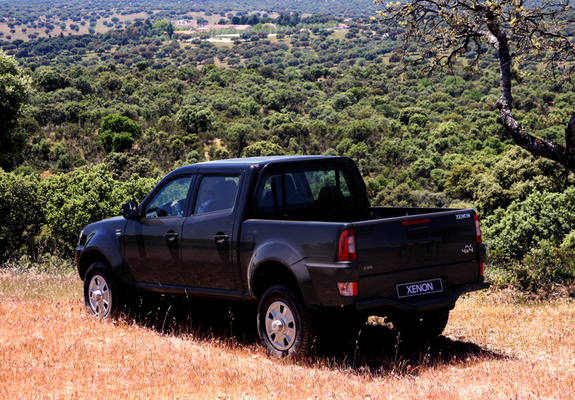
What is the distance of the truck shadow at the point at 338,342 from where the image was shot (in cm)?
583

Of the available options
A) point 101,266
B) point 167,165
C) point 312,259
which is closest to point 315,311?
point 312,259

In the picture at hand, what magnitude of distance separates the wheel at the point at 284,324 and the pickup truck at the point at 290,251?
1cm

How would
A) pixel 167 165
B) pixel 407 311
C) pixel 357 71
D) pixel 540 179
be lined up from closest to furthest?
1. pixel 407 311
2. pixel 540 179
3. pixel 167 165
4. pixel 357 71

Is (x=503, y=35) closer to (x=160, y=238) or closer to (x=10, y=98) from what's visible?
(x=160, y=238)

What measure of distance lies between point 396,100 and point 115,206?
306 feet

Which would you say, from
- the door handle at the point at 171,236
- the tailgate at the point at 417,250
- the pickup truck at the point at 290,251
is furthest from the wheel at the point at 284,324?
the door handle at the point at 171,236

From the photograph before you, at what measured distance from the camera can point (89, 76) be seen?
120 m

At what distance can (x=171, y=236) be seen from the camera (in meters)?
6.97

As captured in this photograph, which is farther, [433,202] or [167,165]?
[167,165]

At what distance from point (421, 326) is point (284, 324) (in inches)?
69.8

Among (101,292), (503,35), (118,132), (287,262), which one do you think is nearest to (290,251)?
(287,262)

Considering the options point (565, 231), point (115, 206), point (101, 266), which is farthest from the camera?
point (115, 206)

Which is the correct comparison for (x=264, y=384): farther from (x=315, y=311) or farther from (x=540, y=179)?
(x=540, y=179)

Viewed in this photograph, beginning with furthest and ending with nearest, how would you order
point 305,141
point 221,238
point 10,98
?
point 305,141, point 10,98, point 221,238
